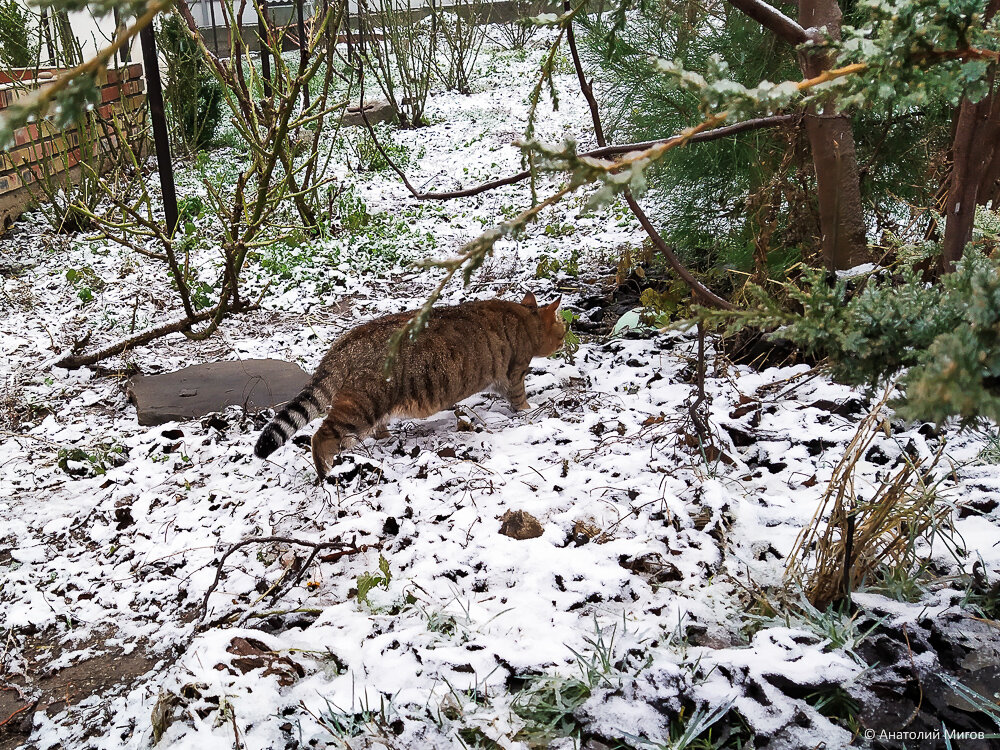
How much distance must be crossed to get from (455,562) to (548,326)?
1.82 m

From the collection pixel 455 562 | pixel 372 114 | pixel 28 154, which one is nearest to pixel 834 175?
pixel 455 562

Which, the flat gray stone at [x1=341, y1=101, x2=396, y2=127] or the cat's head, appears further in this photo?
the flat gray stone at [x1=341, y1=101, x2=396, y2=127]

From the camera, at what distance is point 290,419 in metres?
3.14

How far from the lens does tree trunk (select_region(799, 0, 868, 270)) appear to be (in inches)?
115

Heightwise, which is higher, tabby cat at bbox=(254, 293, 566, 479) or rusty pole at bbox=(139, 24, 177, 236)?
rusty pole at bbox=(139, 24, 177, 236)

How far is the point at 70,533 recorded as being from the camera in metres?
2.90

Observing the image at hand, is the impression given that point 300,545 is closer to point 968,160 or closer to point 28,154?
point 968,160

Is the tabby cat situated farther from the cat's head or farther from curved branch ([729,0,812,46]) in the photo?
curved branch ([729,0,812,46])

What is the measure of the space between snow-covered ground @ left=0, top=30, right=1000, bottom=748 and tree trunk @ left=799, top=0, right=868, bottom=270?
0.57 metres

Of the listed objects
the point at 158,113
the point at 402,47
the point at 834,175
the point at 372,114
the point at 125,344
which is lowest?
the point at 125,344

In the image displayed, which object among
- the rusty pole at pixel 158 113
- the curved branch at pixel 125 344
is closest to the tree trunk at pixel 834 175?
the rusty pole at pixel 158 113

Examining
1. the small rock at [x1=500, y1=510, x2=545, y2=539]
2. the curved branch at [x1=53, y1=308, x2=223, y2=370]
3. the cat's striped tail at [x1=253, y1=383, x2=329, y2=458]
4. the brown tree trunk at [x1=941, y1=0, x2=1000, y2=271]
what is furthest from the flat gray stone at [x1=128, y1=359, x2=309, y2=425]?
the brown tree trunk at [x1=941, y1=0, x2=1000, y2=271]

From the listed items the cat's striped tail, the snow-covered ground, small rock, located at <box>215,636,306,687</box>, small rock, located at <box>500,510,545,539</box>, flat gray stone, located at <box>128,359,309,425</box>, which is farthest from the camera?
flat gray stone, located at <box>128,359,309,425</box>

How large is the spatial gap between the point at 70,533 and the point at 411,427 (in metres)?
1.47
